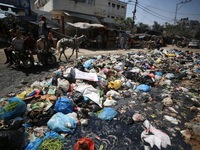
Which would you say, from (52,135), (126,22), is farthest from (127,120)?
(126,22)

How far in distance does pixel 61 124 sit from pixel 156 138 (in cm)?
193

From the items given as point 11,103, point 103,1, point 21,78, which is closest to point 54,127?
point 11,103

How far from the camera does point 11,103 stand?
89.1 inches

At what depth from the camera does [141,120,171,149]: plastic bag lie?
2.15 m

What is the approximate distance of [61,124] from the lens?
225cm

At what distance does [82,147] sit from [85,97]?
1.50 metres

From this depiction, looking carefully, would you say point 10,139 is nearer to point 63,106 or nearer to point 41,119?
point 41,119

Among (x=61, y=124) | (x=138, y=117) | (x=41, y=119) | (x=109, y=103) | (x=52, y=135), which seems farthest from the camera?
(x=109, y=103)

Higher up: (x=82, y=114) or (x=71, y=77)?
(x=71, y=77)

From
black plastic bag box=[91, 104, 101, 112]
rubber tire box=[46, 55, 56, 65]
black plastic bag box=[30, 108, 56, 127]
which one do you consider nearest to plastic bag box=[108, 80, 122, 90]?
black plastic bag box=[91, 104, 101, 112]

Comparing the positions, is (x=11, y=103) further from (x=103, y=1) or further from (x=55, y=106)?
(x=103, y=1)

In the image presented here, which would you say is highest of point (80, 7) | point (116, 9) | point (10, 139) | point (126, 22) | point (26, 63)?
point (116, 9)

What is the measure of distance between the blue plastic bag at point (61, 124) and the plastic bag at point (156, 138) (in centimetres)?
149

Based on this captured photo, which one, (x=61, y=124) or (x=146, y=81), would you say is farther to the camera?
(x=146, y=81)
